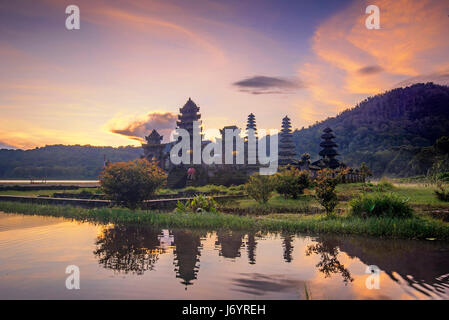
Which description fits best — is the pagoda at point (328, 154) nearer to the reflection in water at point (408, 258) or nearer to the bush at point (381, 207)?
the bush at point (381, 207)

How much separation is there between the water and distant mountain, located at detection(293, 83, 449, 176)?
63336 millimetres

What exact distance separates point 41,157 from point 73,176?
37297 mm

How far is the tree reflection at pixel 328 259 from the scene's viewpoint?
7.70m

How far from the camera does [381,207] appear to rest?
13.6 metres

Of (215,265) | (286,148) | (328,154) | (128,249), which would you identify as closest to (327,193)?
(215,265)

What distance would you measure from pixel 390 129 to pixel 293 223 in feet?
356

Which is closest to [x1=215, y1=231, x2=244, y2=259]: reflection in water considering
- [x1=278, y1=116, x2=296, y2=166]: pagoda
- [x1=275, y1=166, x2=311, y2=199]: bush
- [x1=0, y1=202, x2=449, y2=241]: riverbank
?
[x1=0, y1=202, x2=449, y2=241]: riverbank

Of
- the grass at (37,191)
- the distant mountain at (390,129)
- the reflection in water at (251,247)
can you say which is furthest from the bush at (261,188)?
the distant mountain at (390,129)

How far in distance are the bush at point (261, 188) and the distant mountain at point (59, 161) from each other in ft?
296

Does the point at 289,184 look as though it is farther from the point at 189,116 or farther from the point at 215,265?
the point at 189,116

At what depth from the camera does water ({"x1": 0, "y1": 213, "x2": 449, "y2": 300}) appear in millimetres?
6484

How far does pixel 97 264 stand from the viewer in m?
8.39

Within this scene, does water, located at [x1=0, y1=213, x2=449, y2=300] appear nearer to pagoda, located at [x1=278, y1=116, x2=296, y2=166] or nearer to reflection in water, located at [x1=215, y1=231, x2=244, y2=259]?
reflection in water, located at [x1=215, y1=231, x2=244, y2=259]
